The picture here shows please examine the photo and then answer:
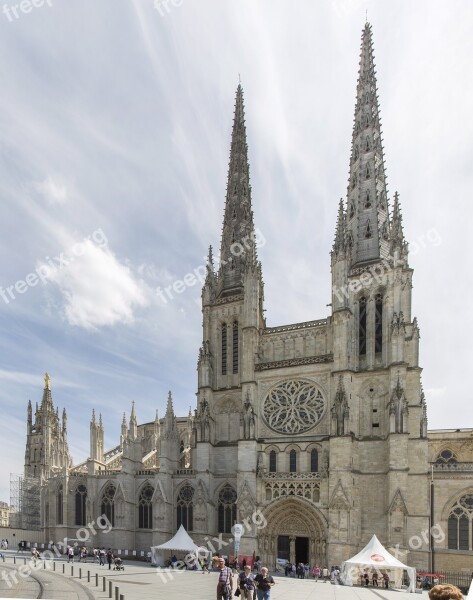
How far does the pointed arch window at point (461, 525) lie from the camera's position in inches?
1121

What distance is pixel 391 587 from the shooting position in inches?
998

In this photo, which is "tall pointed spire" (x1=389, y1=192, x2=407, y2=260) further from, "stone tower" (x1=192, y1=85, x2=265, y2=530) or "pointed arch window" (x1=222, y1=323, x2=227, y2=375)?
"pointed arch window" (x1=222, y1=323, x2=227, y2=375)

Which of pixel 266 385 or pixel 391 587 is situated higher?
pixel 266 385

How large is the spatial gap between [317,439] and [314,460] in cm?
144

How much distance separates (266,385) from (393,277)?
1227 centimetres

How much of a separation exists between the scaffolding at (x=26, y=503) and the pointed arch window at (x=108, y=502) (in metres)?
24.7

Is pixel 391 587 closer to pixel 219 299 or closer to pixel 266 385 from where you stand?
pixel 266 385

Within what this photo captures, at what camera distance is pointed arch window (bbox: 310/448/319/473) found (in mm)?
32406

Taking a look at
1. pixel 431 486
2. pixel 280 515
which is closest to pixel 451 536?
pixel 431 486

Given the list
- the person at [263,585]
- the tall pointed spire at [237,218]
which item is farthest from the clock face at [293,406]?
the person at [263,585]

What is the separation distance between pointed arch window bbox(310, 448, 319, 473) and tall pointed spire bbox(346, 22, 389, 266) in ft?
47.5

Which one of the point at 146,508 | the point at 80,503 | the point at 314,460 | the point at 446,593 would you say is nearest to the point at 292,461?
the point at 314,460

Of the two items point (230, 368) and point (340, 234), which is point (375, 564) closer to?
point (230, 368)

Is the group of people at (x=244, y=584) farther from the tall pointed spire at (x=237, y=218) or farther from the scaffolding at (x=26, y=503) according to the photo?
the scaffolding at (x=26, y=503)
